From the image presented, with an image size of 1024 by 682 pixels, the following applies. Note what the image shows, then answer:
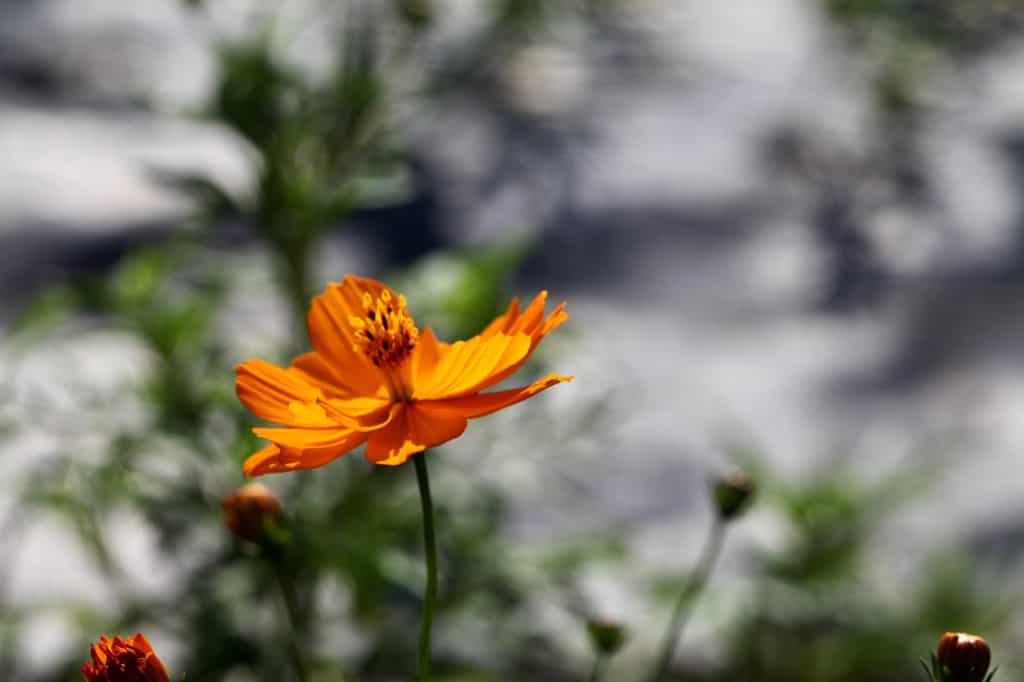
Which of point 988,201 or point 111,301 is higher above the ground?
point 988,201

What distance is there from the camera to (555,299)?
1.64m

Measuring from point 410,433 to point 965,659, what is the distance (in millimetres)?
224

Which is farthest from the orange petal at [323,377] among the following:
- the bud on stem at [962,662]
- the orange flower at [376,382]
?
the bud on stem at [962,662]

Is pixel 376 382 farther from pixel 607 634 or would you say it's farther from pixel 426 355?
pixel 607 634

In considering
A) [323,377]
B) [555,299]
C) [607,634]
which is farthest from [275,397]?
[555,299]

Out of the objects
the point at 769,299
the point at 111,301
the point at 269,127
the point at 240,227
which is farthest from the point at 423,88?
the point at 769,299

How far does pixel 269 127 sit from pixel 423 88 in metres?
0.17

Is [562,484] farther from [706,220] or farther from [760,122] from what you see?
[760,122]

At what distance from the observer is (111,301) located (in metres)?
1.06

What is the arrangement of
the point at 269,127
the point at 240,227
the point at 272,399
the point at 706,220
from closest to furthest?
the point at 272,399, the point at 269,127, the point at 240,227, the point at 706,220

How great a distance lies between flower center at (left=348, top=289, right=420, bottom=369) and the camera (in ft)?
1.88

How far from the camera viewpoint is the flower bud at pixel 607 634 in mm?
640

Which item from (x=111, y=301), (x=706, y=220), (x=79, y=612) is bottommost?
(x=79, y=612)

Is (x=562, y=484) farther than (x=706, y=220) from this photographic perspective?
No
